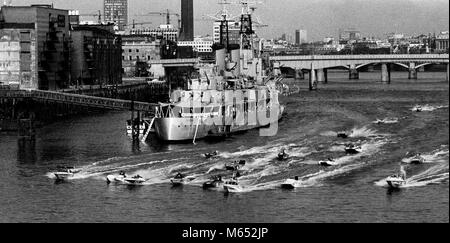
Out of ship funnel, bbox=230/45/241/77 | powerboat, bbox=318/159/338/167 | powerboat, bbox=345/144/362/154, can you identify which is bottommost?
powerboat, bbox=318/159/338/167

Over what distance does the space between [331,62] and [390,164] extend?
73265 millimetres

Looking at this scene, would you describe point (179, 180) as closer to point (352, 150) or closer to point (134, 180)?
point (134, 180)

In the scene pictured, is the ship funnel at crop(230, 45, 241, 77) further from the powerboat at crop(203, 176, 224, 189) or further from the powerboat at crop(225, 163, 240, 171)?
the powerboat at crop(203, 176, 224, 189)

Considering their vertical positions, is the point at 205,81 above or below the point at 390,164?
above

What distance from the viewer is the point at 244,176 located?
27703mm

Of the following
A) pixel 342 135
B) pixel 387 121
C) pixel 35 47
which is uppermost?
pixel 35 47

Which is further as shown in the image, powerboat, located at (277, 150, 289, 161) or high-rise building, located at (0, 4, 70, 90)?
high-rise building, located at (0, 4, 70, 90)

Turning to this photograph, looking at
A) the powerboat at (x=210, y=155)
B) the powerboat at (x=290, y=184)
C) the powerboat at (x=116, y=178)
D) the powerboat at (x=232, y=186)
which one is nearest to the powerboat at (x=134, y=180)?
the powerboat at (x=116, y=178)

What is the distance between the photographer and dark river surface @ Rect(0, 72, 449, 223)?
21.9 metres

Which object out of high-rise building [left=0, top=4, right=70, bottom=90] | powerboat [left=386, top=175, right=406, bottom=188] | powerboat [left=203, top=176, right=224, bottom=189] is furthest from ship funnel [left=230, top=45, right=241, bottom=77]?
powerboat [left=386, top=175, right=406, bottom=188]

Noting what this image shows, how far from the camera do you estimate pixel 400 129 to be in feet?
140

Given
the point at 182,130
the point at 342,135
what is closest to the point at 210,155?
the point at 182,130
